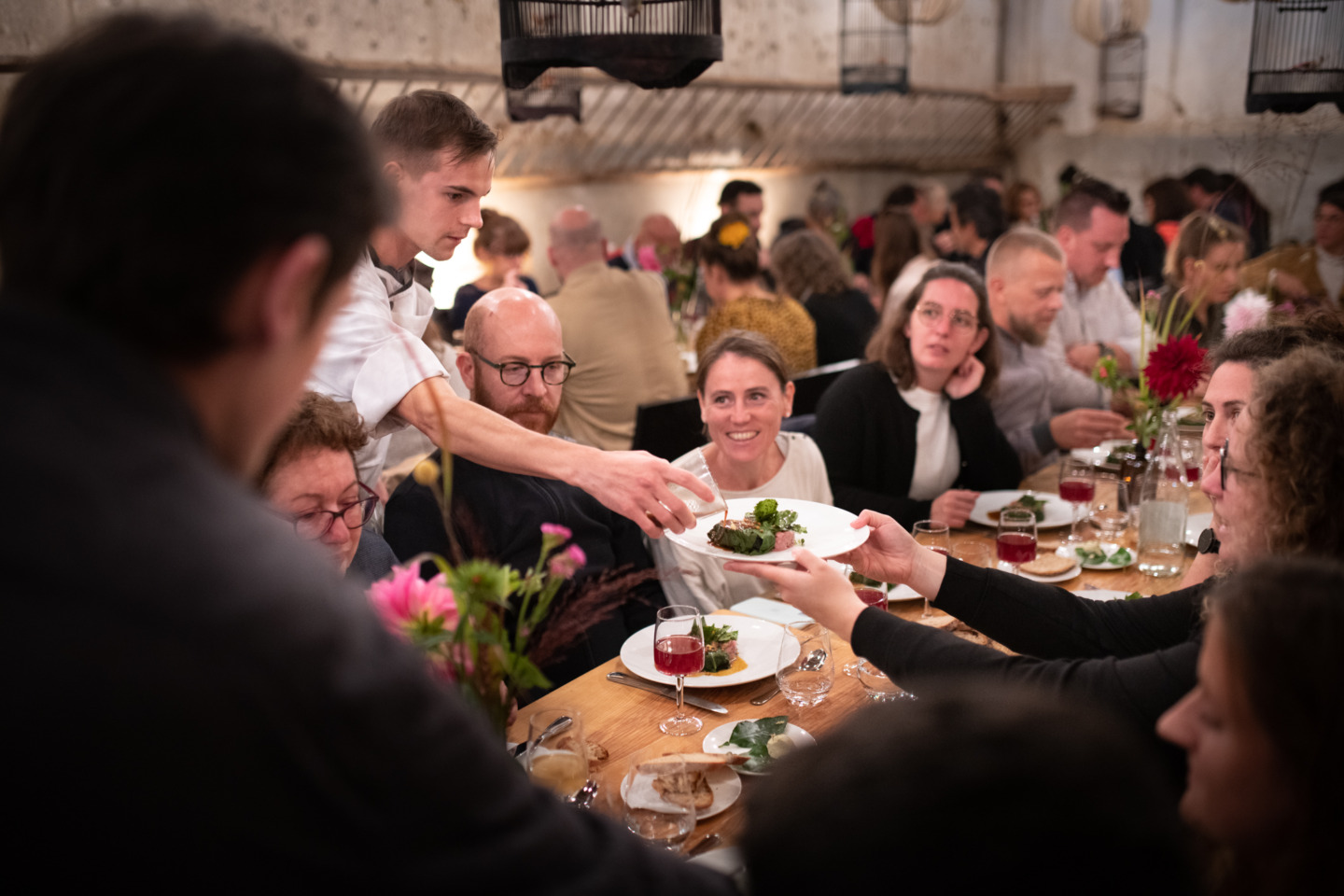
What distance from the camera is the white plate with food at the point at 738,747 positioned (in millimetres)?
1560

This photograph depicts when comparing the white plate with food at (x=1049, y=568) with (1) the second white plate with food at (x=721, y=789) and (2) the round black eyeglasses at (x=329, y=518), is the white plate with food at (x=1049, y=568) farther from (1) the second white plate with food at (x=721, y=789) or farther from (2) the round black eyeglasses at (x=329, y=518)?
(2) the round black eyeglasses at (x=329, y=518)

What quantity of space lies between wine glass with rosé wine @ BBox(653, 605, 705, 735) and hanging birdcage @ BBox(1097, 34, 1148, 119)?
10.2m

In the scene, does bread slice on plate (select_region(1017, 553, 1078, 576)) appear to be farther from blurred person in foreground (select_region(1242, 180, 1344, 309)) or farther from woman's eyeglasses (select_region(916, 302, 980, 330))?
Result: blurred person in foreground (select_region(1242, 180, 1344, 309))

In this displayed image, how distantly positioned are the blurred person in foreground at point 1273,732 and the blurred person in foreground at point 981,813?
238 millimetres

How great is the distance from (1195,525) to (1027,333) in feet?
4.37

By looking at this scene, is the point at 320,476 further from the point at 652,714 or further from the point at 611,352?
the point at 611,352

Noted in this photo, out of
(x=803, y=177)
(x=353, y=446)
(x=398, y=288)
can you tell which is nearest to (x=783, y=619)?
(x=353, y=446)

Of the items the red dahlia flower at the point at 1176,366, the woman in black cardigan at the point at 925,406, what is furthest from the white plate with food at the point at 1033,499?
the red dahlia flower at the point at 1176,366

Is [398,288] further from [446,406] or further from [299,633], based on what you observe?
[299,633]

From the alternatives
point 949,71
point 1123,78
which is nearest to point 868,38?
point 949,71

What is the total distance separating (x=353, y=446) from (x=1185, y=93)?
33.7 feet

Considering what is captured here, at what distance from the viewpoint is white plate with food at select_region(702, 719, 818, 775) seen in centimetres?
156

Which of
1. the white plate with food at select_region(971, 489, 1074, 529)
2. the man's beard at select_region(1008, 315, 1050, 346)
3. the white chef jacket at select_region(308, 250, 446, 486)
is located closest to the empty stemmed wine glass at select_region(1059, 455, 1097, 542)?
the white plate with food at select_region(971, 489, 1074, 529)

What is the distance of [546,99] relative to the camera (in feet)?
20.5
